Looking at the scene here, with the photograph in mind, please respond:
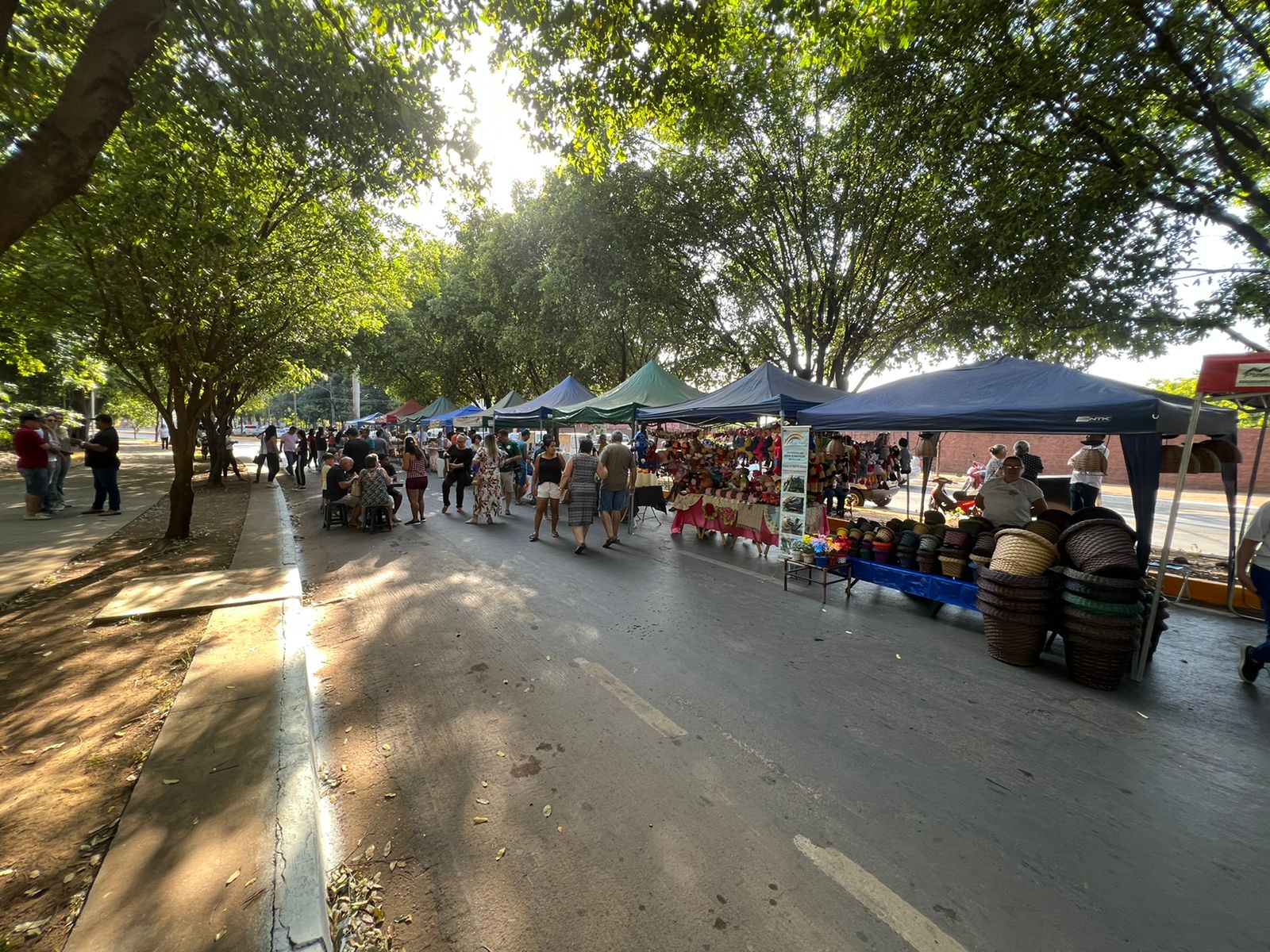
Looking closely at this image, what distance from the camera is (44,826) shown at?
2607mm

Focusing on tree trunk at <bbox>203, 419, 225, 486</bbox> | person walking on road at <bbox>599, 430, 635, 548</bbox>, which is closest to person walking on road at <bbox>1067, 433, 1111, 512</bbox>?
person walking on road at <bbox>599, 430, 635, 548</bbox>

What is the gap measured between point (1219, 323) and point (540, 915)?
1306cm

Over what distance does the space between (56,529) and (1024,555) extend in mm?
14445

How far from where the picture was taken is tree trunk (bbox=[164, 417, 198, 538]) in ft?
28.3

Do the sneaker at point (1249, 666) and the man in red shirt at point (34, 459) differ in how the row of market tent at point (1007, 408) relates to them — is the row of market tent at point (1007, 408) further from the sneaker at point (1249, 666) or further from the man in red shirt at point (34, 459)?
the man in red shirt at point (34, 459)

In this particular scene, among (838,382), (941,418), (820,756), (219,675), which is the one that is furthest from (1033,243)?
(219,675)

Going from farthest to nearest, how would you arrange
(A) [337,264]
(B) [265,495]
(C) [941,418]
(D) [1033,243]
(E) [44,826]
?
(B) [265,495] → (A) [337,264] → (D) [1033,243] → (C) [941,418] → (E) [44,826]

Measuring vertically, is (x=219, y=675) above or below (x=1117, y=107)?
below

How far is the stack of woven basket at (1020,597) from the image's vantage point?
4.62 m

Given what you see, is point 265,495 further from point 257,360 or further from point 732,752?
point 732,752

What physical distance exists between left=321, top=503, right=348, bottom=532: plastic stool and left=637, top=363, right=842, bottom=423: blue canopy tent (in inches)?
260

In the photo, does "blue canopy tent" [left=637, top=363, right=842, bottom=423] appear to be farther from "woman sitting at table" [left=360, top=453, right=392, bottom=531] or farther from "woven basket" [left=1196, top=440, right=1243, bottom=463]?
"woman sitting at table" [left=360, top=453, right=392, bottom=531]

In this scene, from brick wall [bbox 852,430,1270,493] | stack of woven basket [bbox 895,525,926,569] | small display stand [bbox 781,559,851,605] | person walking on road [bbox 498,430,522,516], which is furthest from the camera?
brick wall [bbox 852,430,1270,493]

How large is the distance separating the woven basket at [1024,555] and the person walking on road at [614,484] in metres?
5.51
